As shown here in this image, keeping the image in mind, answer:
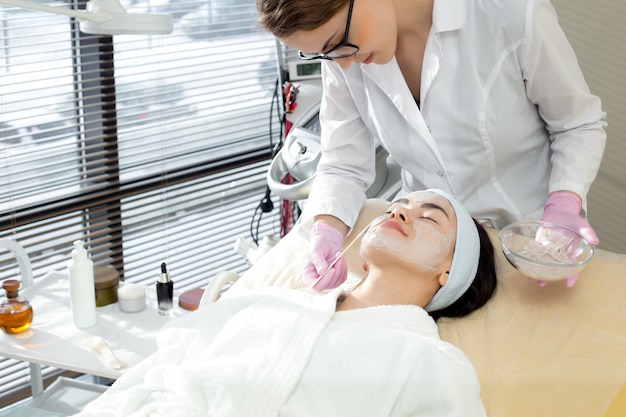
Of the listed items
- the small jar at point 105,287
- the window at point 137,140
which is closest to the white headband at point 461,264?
the small jar at point 105,287

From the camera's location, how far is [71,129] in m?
2.67

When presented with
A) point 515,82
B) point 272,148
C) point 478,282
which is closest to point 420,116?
point 515,82

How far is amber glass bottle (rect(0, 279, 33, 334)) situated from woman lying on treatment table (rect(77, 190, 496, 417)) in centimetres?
53

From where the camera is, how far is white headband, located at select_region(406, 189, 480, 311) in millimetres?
1554

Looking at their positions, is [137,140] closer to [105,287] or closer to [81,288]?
[105,287]

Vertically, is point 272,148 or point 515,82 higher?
point 515,82

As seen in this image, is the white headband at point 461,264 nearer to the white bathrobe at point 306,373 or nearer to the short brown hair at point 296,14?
the white bathrobe at point 306,373

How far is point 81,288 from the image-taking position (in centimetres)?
190

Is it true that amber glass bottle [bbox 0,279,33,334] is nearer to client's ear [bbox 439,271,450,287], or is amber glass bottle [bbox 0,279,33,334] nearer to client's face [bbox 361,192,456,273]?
client's face [bbox 361,192,456,273]

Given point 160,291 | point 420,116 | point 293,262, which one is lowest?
point 160,291

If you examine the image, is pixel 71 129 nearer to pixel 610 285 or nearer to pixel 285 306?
pixel 285 306

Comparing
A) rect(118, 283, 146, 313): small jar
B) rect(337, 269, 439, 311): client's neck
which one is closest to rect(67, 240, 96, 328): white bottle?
rect(118, 283, 146, 313): small jar

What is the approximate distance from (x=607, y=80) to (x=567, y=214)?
879mm

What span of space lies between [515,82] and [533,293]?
43 cm
